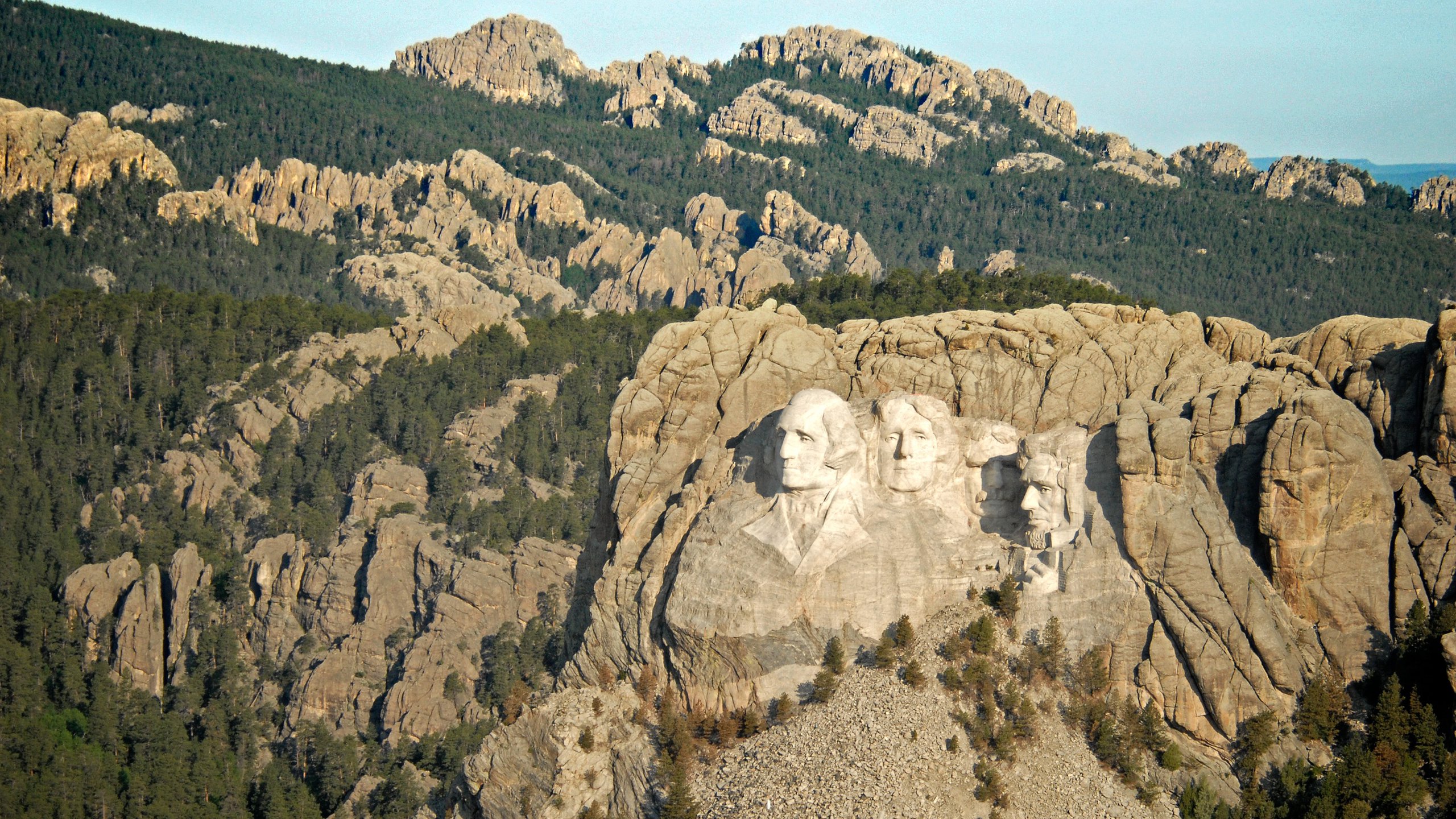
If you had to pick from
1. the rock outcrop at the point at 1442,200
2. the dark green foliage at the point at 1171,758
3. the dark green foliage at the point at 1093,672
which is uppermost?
the rock outcrop at the point at 1442,200

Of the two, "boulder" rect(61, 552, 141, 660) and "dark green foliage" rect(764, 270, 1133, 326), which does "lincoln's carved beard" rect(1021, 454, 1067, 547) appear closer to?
"dark green foliage" rect(764, 270, 1133, 326)

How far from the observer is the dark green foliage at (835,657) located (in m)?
43.6

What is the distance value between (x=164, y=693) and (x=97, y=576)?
431 inches

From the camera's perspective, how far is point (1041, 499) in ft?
145

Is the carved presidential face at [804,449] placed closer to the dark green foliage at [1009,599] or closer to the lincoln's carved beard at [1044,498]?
the lincoln's carved beard at [1044,498]

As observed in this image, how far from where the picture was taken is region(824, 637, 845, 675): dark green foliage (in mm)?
43594

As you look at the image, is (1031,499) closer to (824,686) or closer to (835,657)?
(835,657)

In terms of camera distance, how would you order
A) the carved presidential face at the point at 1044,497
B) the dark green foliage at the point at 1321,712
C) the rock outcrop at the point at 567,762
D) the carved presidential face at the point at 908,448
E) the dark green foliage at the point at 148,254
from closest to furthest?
1. the dark green foliage at the point at 1321,712
2. the carved presidential face at the point at 1044,497
3. the rock outcrop at the point at 567,762
4. the carved presidential face at the point at 908,448
5. the dark green foliage at the point at 148,254

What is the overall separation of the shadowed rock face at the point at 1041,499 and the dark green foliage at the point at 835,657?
1.46 ft

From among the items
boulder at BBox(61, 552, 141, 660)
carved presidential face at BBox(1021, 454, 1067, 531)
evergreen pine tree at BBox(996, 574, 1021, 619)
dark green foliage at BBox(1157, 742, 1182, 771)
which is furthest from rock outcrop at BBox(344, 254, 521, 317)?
dark green foliage at BBox(1157, 742, 1182, 771)

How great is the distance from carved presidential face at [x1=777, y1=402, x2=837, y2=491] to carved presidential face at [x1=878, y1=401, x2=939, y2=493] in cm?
238

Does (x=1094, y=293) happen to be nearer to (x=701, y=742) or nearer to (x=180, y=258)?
(x=701, y=742)

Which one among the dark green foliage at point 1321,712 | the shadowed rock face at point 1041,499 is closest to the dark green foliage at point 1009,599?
the shadowed rock face at point 1041,499

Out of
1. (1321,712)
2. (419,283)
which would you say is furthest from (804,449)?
Result: (419,283)
